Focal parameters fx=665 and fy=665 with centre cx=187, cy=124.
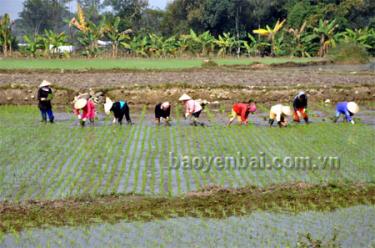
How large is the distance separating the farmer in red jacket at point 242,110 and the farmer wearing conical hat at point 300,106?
814mm

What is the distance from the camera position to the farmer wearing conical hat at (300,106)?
12836mm

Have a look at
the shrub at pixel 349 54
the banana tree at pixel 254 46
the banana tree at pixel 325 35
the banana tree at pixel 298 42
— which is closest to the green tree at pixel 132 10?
the banana tree at pixel 254 46

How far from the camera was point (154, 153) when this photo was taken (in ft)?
34.3

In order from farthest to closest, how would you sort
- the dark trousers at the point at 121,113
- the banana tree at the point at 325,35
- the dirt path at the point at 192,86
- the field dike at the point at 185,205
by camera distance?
1. the banana tree at the point at 325,35
2. the dirt path at the point at 192,86
3. the dark trousers at the point at 121,113
4. the field dike at the point at 185,205

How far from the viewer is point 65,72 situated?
22.9 meters

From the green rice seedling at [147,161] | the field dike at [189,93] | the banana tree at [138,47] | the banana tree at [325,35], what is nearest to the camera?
the green rice seedling at [147,161]

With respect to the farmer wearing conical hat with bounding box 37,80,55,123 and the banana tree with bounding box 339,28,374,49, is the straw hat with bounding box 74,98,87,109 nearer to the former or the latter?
the farmer wearing conical hat with bounding box 37,80,55,123

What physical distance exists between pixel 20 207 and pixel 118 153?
339 centimetres

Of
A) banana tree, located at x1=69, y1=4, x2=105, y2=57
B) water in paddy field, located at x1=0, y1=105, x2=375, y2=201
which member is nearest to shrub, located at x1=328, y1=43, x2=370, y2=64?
banana tree, located at x1=69, y1=4, x2=105, y2=57

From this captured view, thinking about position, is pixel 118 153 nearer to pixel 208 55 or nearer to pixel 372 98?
pixel 372 98

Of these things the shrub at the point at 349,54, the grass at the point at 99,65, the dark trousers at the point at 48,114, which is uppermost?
the shrub at the point at 349,54

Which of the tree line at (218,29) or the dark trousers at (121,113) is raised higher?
the tree line at (218,29)

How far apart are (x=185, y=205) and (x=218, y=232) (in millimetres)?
885

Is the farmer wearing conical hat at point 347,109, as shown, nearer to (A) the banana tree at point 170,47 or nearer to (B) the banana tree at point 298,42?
(A) the banana tree at point 170,47
